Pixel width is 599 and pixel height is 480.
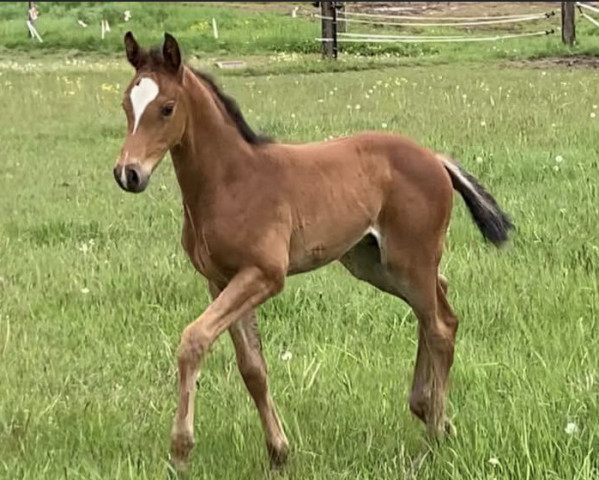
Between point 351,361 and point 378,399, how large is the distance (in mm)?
403

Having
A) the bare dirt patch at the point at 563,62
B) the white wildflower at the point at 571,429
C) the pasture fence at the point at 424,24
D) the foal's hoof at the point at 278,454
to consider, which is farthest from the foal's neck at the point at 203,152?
the pasture fence at the point at 424,24

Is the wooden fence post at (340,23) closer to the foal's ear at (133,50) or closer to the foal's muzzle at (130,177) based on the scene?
the foal's ear at (133,50)

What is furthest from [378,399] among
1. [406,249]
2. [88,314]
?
[88,314]

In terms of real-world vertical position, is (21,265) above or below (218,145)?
below

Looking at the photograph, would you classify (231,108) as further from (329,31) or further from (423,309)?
(329,31)

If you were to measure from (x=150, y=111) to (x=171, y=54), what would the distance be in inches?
7.6

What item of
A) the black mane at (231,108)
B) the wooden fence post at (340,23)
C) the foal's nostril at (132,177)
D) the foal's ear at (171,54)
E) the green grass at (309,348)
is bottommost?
the green grass at (309,348)

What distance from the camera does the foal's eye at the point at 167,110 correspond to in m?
3.40

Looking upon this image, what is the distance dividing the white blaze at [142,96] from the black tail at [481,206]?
143 centimetres

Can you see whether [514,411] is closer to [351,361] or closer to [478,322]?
[351,361]

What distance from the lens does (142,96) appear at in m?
3.36

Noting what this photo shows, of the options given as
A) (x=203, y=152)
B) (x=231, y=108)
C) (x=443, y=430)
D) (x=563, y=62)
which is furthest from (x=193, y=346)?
(x=563, y=62)

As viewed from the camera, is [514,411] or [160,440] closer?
[514,411]

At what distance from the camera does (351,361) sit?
4727 millimetres
